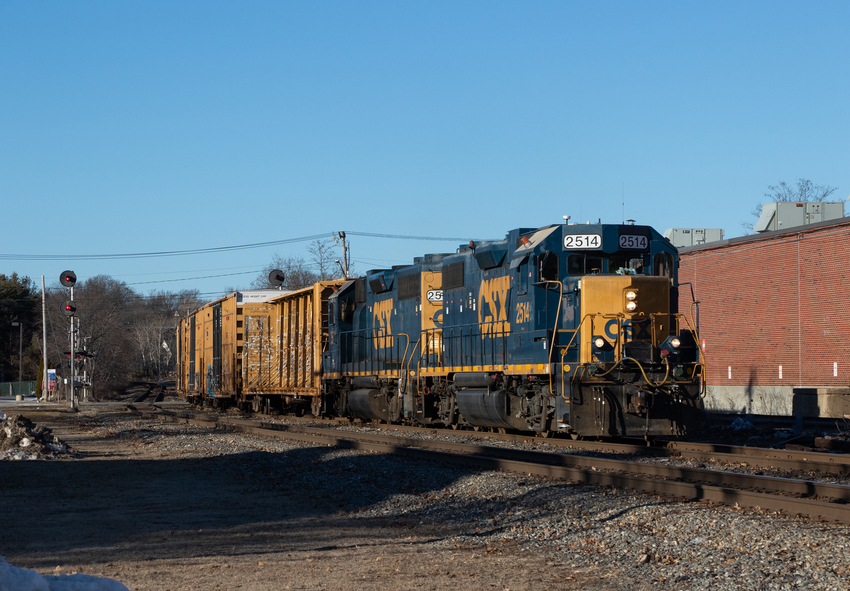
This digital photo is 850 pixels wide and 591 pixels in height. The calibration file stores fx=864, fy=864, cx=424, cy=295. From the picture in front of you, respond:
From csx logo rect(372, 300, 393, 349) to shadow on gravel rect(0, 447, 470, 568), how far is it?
6832 millimetres

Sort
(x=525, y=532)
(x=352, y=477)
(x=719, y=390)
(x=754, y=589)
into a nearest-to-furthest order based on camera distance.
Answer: (x=754, y=589)
(x=525, y=532)
(x=352, y=477)
(x=719, y=390)

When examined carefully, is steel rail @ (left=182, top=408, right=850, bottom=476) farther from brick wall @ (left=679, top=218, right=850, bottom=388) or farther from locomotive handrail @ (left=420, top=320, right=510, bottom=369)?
brick wall @ (left=679, top=218, right=850, bottom=388)

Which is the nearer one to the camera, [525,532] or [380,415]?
[525,532]

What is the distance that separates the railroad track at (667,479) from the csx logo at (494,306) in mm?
2423

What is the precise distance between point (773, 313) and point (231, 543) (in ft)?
82.4

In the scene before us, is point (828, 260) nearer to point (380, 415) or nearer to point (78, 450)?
point (380, 415)

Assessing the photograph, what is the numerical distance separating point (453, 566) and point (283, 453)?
29.5ft

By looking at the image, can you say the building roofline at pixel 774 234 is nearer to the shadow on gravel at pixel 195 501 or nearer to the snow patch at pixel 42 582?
the shadow on gravel at pixel 195 501

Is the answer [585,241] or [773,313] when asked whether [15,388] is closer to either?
[773,313]

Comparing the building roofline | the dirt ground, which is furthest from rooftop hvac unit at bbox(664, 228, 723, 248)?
the dirt ground

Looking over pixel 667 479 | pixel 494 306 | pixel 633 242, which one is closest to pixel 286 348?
pixel 494 306

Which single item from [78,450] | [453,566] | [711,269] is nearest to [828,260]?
[711,269]

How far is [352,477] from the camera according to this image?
11969mm

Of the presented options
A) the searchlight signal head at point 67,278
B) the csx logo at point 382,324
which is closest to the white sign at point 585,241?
the csx logo at point 382,324
